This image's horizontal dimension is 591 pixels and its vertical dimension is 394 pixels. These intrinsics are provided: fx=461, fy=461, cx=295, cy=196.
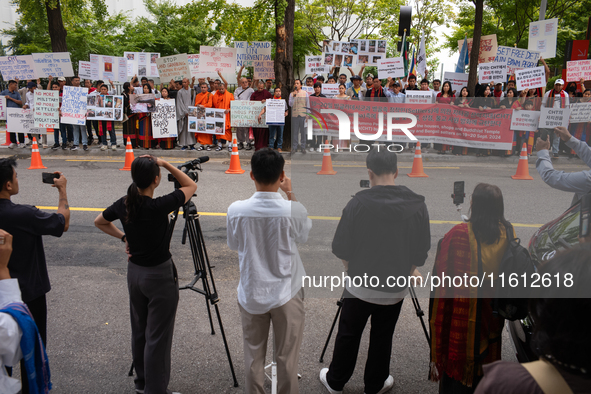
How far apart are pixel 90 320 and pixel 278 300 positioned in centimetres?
227

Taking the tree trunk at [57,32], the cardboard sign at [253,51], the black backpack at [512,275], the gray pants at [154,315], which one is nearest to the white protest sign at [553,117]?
the black backpack at [512,275]

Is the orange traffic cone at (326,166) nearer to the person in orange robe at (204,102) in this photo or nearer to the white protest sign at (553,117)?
the white protest sign at (553,117)

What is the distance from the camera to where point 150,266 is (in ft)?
9.34

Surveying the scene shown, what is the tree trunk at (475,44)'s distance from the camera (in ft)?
40.0

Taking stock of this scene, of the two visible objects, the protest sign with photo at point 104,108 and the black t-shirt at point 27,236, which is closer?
the black t-shirt at point 27,236

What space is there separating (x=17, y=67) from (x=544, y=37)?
14.7m

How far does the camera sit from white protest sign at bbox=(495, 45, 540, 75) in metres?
12.4

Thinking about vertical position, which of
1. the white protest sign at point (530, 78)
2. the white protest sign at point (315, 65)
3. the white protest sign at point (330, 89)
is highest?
the white protest sign at point (315, 65)

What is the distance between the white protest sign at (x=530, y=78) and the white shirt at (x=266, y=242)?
1056cm

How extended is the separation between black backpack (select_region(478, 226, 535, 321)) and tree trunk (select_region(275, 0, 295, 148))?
1089 centimetres

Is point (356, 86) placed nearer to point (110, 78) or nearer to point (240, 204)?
point (110, 78)

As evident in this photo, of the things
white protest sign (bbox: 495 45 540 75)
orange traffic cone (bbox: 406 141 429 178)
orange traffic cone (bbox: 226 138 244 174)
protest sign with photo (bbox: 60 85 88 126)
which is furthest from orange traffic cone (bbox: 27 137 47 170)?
white protest sign (bbox: 495 45 540 75)

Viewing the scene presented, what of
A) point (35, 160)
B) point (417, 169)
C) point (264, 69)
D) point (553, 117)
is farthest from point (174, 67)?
point (553, 117)

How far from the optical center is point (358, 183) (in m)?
2.67
